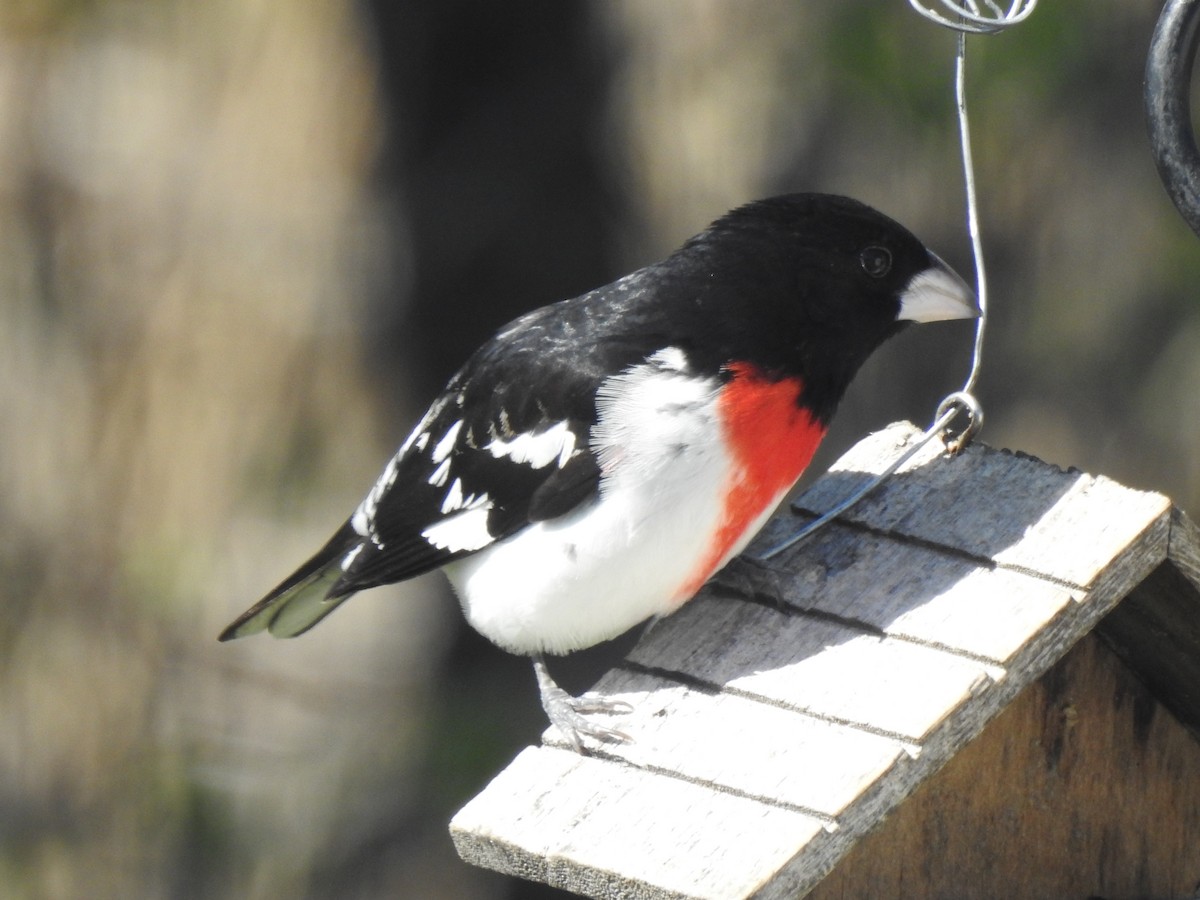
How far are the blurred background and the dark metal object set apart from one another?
3.15m

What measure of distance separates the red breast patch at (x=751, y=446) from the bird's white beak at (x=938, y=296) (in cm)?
21

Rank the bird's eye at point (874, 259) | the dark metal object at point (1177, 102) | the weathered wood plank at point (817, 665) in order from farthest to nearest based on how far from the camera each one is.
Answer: the bird's eye at point (874, 259), the weathered wood plank at point (817, 665), the dark metal object at point (1177, 102)

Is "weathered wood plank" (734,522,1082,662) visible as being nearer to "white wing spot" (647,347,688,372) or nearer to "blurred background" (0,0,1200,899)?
"white wing spot" (647,347,688,372)

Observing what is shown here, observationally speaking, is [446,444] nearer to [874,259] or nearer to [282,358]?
[874,259]

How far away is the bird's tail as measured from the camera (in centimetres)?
264

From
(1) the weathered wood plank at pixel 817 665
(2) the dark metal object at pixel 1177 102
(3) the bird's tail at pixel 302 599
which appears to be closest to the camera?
(2) the dark metal object at pixel 1177 102

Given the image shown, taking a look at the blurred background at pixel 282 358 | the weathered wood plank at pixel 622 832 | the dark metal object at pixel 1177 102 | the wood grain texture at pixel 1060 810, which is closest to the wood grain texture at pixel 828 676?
the weathered wood plank at pixel 622 832

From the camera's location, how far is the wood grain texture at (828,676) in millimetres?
1756

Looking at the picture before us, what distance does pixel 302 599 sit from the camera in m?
2.73

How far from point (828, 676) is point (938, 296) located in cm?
63

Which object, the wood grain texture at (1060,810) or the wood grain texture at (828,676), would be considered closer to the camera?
the wood grain texture at (828,676)

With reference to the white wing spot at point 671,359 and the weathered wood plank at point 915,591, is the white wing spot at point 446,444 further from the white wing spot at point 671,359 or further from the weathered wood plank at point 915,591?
the weathered wood plank at point 915,591

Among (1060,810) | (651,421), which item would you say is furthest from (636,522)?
(1060,810)

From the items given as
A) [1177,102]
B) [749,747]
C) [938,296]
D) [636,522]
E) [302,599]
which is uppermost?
[1177,102]
